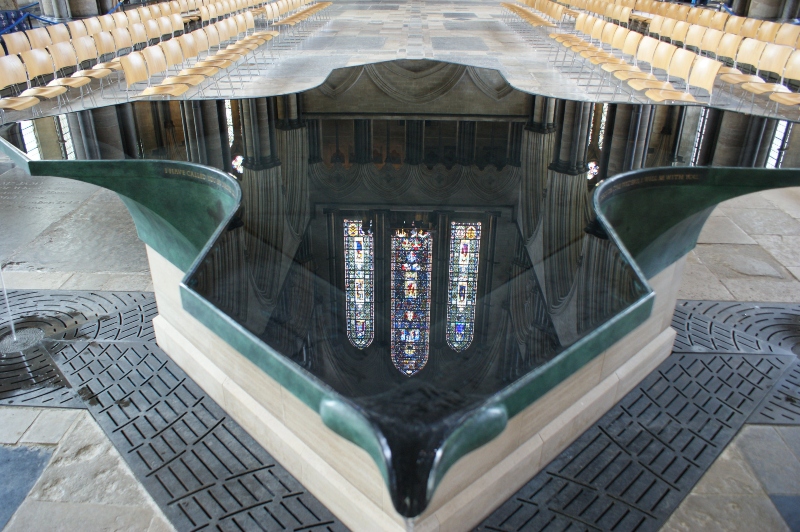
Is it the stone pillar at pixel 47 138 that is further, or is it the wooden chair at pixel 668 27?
the wooden chair at pixel 668 27

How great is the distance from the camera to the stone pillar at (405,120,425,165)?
15.9 feet

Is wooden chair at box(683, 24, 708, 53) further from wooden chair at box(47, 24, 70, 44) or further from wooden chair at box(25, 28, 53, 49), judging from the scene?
wooden chair at box(25, 28, 53, 49)

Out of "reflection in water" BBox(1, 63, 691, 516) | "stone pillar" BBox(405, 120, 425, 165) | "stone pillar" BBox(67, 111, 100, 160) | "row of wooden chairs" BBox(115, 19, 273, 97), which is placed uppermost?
"stone pillar" BBox(67, 111, 100, 160)

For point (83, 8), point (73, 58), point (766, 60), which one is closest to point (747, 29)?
point (766, 60)

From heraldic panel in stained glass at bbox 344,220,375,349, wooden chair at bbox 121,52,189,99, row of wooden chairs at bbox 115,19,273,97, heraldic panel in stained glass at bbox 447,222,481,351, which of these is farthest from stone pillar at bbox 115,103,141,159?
row of wooden chairs at bbox 115,19,273,97

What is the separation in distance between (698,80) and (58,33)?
37.1ft

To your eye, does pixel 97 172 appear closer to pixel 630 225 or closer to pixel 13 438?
pixel 13 438

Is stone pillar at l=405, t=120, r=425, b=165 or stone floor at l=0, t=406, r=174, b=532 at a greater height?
stone pillar at l=405, t=120, r=425, b=165

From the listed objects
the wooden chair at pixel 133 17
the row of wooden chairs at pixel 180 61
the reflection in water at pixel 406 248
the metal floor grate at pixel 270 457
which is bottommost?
the metal floor grate at pixel 270 457

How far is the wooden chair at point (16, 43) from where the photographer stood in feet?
34.5

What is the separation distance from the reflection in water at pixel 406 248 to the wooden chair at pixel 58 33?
7947 millimetres

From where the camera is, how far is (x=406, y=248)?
307 cm

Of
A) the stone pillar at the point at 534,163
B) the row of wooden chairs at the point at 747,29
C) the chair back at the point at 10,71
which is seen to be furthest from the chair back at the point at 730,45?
the chair back at the point at 10,71

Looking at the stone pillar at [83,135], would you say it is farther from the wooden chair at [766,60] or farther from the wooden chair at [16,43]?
the wooden chair at [766,60]
